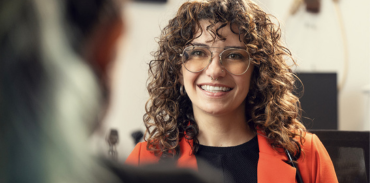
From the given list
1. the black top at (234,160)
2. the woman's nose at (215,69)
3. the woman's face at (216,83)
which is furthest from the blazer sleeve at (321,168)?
the woman's nose at (215,69)

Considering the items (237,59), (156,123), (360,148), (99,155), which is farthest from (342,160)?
(99,155)

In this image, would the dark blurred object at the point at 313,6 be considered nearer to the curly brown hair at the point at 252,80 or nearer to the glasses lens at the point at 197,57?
the curly brown hair at the point at 252,80

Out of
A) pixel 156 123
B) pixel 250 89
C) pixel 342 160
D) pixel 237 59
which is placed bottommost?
pixel 342 160

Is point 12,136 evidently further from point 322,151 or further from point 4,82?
point 322,151

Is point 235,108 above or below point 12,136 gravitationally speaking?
below

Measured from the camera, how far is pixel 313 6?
3.11 metres

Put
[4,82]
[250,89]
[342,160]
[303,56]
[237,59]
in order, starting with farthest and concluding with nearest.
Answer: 1. [303,56]
2. [342,160]
3. [250,89]
4. [237,59]
5. [4,82]

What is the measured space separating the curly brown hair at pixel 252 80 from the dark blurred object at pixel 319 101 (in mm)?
1036

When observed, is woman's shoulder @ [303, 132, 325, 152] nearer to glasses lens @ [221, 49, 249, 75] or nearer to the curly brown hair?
the curly brown hair

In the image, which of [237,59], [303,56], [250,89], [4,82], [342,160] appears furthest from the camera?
[303,56]

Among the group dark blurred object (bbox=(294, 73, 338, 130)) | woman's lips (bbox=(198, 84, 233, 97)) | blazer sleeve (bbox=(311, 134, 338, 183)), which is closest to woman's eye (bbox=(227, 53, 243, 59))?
woman's lips (bbox=(198, 84, 233, 97))

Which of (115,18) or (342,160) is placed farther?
(342,160)

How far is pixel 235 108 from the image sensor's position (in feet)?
4.57

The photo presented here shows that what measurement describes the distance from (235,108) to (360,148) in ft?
2.14
